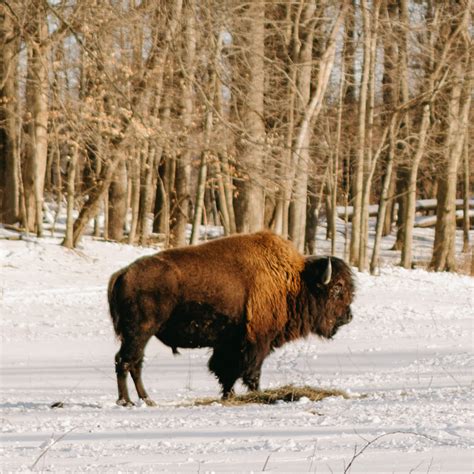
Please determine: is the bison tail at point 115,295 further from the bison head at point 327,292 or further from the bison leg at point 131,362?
the bison head at point 327,292

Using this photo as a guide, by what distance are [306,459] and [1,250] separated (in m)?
19.1

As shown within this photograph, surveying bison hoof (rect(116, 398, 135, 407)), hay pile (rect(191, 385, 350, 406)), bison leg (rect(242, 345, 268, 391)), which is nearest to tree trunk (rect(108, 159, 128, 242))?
bison leg (rect(242, 345, 268, 391))

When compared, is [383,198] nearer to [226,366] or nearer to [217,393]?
[217,393]

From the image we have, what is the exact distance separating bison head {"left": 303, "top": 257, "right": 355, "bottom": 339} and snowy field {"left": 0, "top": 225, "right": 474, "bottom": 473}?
2.25 feet

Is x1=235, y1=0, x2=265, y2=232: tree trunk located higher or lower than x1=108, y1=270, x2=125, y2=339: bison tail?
higher

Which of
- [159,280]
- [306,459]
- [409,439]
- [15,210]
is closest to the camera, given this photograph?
[306,459]

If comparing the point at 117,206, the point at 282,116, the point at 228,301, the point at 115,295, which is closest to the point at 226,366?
the point at 228,301

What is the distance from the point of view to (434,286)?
2284 cm

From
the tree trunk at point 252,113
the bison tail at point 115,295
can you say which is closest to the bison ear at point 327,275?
the tree trunk at point 252,113

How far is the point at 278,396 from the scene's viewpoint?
8117 mm

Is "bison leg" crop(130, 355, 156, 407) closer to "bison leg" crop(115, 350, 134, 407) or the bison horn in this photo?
"bison leg" crop(115, 350, 134, 407)

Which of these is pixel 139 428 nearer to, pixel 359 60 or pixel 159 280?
pixel 159 280

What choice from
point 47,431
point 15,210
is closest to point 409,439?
point 47,431

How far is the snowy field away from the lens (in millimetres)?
4711
